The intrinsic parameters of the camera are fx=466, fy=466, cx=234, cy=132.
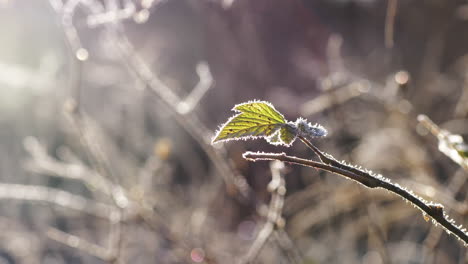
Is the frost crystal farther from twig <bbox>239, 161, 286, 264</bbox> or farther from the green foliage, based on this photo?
twig <bbox>239, 161, 286, 264</bbox>

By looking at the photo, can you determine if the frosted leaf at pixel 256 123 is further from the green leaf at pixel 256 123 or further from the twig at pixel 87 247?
the twig at pixel 87 247

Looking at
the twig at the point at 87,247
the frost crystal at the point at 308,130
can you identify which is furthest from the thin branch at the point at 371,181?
the twig at the point at 87,247

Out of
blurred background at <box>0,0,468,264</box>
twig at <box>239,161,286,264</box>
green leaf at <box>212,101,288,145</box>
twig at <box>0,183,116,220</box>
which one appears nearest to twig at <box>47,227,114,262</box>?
twig at <box>0,183,116,220</box>

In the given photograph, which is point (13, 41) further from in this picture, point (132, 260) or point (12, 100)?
point (132, 260)

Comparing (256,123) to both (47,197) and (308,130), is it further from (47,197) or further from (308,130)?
(47,197)

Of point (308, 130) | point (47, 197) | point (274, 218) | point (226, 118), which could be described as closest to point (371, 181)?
point (308, 130)

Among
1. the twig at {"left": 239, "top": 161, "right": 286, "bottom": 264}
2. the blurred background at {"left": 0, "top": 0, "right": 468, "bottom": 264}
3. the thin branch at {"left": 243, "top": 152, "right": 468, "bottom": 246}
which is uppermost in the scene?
the blurred background at {"left": 0, "top": 0, "right": 468, "bottom": 264}

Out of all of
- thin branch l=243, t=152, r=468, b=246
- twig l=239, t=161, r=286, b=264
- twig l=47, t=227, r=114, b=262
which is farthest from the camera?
twig l=47, t=227, r=114, b=262
